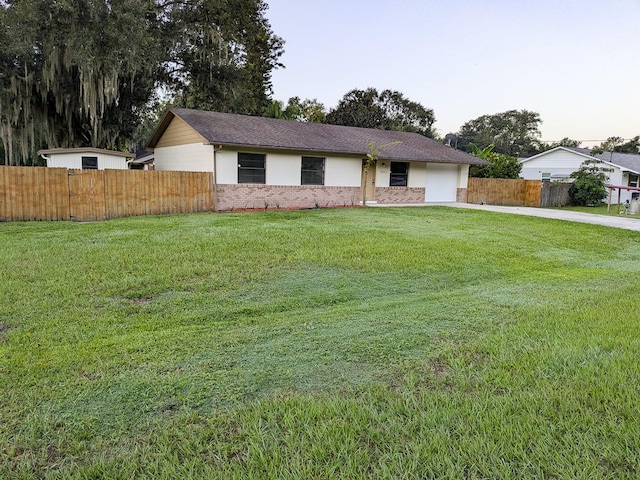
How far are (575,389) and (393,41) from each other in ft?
62.9

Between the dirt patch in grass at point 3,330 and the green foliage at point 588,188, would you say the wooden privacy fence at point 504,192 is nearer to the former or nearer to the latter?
the green foliage at point 588,188

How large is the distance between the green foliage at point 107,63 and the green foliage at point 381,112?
13.2 meters

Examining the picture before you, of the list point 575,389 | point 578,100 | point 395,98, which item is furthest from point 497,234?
point 395,98

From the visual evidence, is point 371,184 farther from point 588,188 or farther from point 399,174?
point 588,188

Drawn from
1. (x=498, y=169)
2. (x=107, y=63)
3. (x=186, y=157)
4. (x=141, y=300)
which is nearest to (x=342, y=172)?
(x=186, y=157)

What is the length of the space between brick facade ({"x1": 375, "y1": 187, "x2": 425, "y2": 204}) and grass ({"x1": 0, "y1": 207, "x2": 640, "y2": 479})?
13.5 m

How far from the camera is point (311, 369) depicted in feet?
9.91

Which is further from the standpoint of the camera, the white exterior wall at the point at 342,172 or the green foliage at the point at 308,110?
the green foliage at the point at 308,110

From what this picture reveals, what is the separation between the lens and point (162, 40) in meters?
18.1

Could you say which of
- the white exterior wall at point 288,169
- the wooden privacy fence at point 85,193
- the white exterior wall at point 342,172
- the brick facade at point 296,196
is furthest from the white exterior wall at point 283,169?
the wooden privacy fence at point 85,193

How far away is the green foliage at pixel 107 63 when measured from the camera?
1466cm

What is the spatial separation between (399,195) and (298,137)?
588 cm

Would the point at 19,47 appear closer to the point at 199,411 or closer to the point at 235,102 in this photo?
the point at 235,102

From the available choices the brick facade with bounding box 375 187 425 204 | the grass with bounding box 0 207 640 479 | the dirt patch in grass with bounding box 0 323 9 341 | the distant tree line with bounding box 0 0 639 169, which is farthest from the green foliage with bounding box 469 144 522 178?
the dirt patch in grass with bounding box 0 323 9 341
